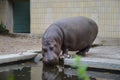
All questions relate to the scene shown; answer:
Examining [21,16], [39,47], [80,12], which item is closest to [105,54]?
[39,47]

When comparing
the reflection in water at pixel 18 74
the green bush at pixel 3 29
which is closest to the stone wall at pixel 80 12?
the green bush at pixel 3 29

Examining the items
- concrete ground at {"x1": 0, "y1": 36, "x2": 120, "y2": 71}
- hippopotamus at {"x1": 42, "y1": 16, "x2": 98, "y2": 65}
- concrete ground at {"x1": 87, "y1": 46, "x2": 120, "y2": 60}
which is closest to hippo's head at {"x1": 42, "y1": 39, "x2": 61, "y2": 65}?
hippopotamus at {"x1": 42, "y1": 16, "x2": 98, "y2": 65}

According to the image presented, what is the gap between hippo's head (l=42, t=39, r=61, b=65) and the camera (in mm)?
5660

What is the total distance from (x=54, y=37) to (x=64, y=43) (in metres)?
0.41

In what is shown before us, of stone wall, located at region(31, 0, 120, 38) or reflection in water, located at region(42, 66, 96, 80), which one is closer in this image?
reflection in water, located at region(42, 66, 96, 80)

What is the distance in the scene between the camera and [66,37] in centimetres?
640

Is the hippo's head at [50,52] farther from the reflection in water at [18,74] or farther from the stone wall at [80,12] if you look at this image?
the stone wall at [80,12]

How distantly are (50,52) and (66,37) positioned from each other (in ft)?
2.46

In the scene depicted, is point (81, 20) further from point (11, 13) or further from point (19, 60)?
point (11, 13)

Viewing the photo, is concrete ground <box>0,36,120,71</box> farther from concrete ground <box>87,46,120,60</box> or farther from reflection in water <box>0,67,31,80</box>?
reflection in water <box>0,67,31,80</box>

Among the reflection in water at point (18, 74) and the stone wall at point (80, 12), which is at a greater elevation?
the stone wall at point (80, 12)

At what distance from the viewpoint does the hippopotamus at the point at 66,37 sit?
5.84 metres

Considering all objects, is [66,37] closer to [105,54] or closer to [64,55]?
[64,55]

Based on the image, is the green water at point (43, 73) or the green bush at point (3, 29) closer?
the green water at point (43, 73)
